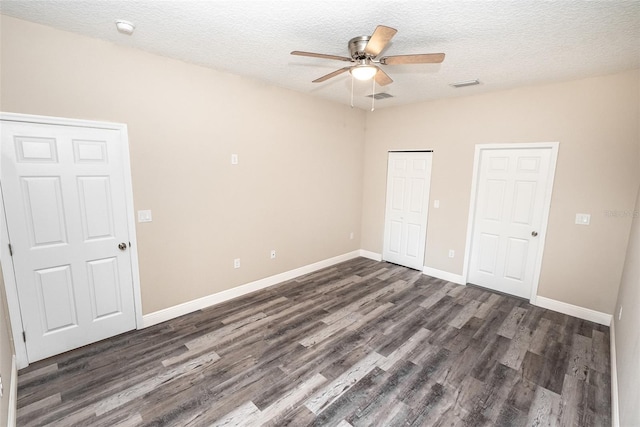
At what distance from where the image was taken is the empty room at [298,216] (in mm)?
2113

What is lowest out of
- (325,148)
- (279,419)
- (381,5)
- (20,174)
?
(279,419)

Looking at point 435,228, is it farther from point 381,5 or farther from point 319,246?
point 381,5

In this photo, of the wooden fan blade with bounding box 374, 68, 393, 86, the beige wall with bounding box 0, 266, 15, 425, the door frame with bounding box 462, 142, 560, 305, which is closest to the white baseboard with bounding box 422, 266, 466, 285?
the door frame with bounding box 462, 142, 560, 305

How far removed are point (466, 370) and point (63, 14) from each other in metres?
4.38

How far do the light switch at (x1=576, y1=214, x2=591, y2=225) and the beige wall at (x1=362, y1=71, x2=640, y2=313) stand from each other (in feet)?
0.14

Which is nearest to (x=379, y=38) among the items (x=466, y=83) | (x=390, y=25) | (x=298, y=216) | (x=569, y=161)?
(x=390, y=25)

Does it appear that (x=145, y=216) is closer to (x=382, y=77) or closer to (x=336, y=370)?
(x=336, y=370)

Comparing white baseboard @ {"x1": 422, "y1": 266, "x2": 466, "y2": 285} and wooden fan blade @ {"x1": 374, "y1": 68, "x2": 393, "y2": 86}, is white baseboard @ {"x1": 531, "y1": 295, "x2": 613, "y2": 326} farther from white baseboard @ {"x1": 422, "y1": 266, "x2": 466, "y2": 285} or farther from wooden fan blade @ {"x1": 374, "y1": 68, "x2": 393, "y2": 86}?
wooden fan blade @ {"x1": 374, "y1": 68, "x2": 393, "y2": 86}

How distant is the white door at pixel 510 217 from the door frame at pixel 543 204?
1 cm

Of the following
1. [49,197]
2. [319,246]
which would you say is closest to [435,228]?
[319,246]

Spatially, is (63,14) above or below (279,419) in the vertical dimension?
above

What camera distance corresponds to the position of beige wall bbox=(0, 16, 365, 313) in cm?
242

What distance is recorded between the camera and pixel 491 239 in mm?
4156

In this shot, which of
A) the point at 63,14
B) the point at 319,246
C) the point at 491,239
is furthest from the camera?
the point at 319,246
